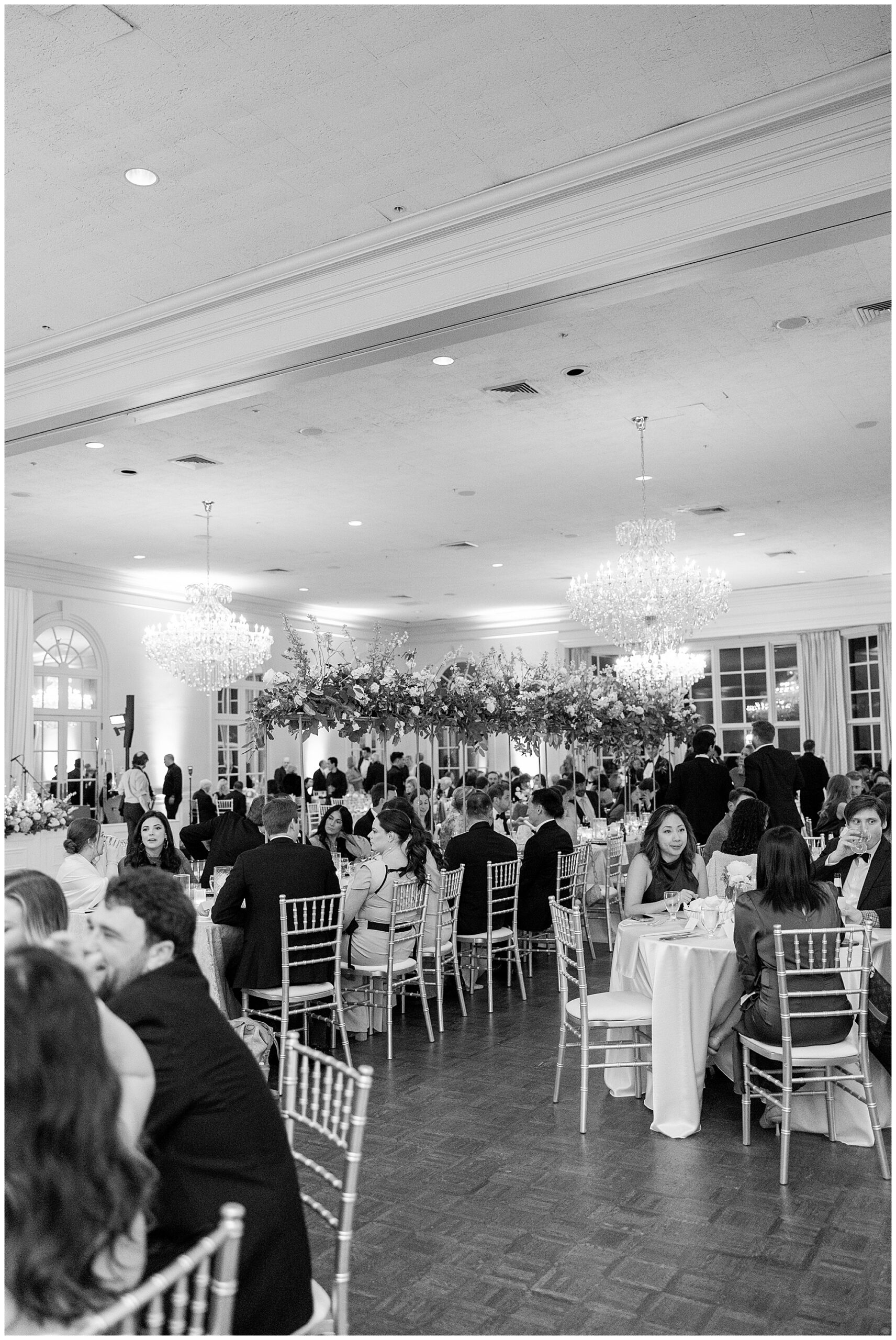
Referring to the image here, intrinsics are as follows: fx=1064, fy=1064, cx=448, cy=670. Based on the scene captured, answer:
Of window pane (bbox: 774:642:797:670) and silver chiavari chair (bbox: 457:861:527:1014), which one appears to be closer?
silver chiavari chair (bbox: 457:861:527:1014)

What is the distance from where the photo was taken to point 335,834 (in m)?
7.68

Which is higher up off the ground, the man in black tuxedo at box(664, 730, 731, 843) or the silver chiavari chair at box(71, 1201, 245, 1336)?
the man in black tuxedo at box(664, 730, 731, 843)

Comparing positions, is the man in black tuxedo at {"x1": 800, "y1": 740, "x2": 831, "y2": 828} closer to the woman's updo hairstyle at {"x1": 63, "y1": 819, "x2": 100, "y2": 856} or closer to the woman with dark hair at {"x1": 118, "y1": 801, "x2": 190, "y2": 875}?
the woman with dark hair at {"x1": 118, "y1": 801, "x2": 190, "y2": 875}

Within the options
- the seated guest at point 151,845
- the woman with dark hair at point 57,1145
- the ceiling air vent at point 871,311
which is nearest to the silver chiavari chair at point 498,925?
the seated guest at point 151,845

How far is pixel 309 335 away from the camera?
581 cm

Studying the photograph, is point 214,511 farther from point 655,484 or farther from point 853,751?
point 853,751

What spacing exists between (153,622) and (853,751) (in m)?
11.8

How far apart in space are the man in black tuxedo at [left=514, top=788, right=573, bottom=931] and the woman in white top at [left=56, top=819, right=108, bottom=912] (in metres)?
2.69

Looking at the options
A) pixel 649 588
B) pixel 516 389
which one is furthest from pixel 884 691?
pixel 516 389

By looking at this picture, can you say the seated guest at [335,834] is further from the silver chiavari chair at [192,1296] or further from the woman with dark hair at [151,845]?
the silver chiavari chair at [192,1296]

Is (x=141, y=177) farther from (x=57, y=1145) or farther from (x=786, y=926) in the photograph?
(x=57, y=1145)

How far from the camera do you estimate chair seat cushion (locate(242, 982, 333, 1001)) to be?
543 centimetres

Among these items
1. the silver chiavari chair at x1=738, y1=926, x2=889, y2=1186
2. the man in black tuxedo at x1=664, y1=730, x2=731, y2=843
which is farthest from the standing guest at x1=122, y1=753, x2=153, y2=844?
the silver chiavari chair at x1=738, y1=926, x2=889, y2=1186

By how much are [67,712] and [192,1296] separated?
14.5 meters
